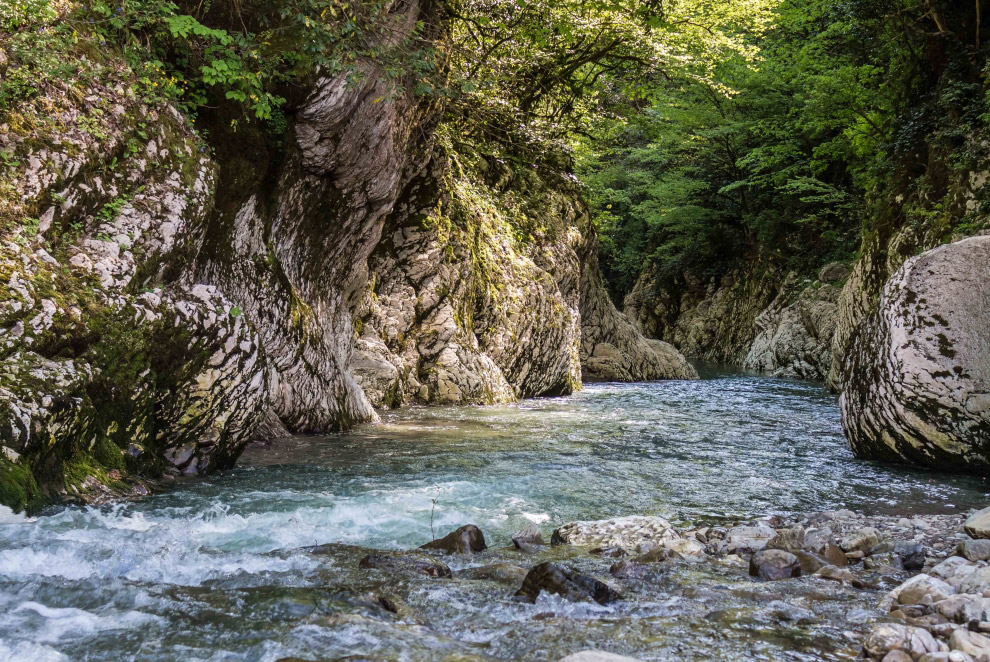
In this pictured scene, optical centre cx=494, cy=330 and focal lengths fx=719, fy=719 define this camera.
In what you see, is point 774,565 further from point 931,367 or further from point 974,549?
point 931,367

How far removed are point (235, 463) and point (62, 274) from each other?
2381 mm

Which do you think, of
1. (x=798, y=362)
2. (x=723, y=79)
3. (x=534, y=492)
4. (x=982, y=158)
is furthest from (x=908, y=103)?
(x=534, y=492)

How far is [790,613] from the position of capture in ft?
11.0

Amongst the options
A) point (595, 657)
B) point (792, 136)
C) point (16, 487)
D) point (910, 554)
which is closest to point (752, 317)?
point (792, 136)

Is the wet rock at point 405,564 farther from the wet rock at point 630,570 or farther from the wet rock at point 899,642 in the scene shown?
the wet rock at point 899,642

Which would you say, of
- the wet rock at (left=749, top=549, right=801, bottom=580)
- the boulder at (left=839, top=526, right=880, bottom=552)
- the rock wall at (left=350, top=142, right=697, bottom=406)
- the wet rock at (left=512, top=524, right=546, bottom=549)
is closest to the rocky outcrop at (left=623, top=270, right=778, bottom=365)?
the rock wall at (left=350, top=142, right=697, bottom=406)

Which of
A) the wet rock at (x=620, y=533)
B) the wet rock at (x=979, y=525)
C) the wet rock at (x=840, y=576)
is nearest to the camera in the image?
the wet rock at (x=840, y=576)

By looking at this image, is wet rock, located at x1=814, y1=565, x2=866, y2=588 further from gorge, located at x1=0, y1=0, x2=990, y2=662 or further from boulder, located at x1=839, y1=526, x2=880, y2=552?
boulder, located at x1=839, y1=526, x2=880, y2=552

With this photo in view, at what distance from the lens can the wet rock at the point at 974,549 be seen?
4.02 metres

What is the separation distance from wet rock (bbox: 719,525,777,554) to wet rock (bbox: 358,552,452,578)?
6.03ft

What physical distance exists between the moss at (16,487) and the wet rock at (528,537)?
2947mm

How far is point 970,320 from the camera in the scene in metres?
6.96

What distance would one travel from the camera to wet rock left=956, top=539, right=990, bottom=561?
4023 mm

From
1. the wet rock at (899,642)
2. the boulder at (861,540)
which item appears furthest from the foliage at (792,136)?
the wet rock at (899,642)
